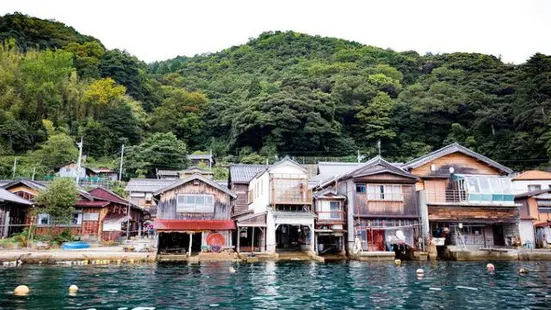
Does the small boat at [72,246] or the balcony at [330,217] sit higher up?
the balcony at [330,217]

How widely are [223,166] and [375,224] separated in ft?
120

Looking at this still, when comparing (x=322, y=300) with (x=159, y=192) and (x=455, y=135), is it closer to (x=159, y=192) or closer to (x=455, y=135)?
(x=159, y=192)

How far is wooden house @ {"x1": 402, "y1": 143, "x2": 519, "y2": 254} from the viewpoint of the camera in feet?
107

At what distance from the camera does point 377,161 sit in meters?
33.7

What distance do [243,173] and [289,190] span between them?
10.2 m

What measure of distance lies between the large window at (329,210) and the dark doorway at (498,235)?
14.4m

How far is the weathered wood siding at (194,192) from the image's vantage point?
32.5m

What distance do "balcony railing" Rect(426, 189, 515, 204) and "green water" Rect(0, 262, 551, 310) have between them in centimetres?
816

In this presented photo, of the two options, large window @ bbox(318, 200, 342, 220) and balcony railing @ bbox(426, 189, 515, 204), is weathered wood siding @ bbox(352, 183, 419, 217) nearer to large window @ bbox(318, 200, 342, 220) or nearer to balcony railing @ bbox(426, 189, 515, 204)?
large window @ bbox(318, 200, 342, 220)

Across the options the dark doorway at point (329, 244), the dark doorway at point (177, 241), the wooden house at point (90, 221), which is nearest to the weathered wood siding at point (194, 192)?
the dark doorway at point (177, 241)

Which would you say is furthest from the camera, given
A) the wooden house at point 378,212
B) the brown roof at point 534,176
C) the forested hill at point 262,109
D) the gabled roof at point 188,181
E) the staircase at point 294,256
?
the forested hill at point 262,109

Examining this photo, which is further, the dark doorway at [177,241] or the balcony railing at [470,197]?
the dark doorway at [177,241]

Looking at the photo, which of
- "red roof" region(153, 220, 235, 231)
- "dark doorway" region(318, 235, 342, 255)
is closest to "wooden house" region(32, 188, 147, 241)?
"red roof" region(153, 220, 235, 231)

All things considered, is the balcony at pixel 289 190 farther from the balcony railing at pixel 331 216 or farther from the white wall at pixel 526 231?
the white wall at pixel 526 231
